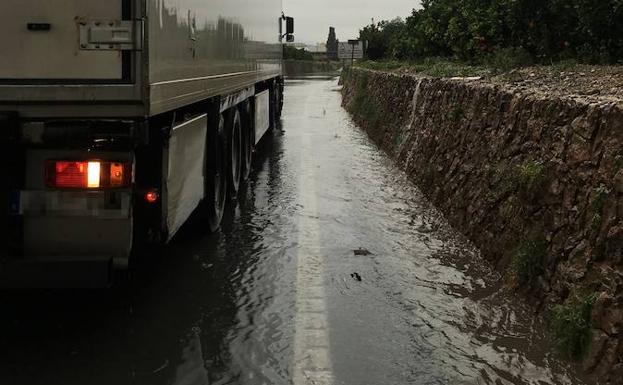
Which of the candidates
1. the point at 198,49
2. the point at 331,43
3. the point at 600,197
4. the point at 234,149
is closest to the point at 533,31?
the point at 234,149

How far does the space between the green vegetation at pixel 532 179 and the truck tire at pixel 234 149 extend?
10.6 ft

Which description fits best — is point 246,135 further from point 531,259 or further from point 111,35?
point 111,35

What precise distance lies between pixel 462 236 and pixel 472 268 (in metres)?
1.00

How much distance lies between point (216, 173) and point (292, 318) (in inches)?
89.0

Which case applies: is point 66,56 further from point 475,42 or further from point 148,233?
point 475,42

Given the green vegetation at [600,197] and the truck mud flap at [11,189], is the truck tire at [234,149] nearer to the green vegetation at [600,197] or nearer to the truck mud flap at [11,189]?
the truck mud flap at [11,189]

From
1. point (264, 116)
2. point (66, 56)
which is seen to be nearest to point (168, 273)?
point (66, 56)

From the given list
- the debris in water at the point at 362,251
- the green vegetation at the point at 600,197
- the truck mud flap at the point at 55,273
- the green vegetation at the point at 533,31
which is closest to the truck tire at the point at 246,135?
the debris in water at the point at 362,251

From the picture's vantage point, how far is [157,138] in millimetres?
4504

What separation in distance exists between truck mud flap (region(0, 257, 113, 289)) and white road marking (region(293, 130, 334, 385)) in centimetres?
123

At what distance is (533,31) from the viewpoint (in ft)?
40.2

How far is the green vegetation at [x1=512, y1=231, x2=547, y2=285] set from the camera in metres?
4.93

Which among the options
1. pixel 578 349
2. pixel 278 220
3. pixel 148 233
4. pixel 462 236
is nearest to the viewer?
pixel 578 349

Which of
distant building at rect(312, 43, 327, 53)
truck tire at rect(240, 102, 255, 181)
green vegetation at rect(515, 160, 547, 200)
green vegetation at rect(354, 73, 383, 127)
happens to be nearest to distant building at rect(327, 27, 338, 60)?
distant building at rect(312, 43, 327, 53)
